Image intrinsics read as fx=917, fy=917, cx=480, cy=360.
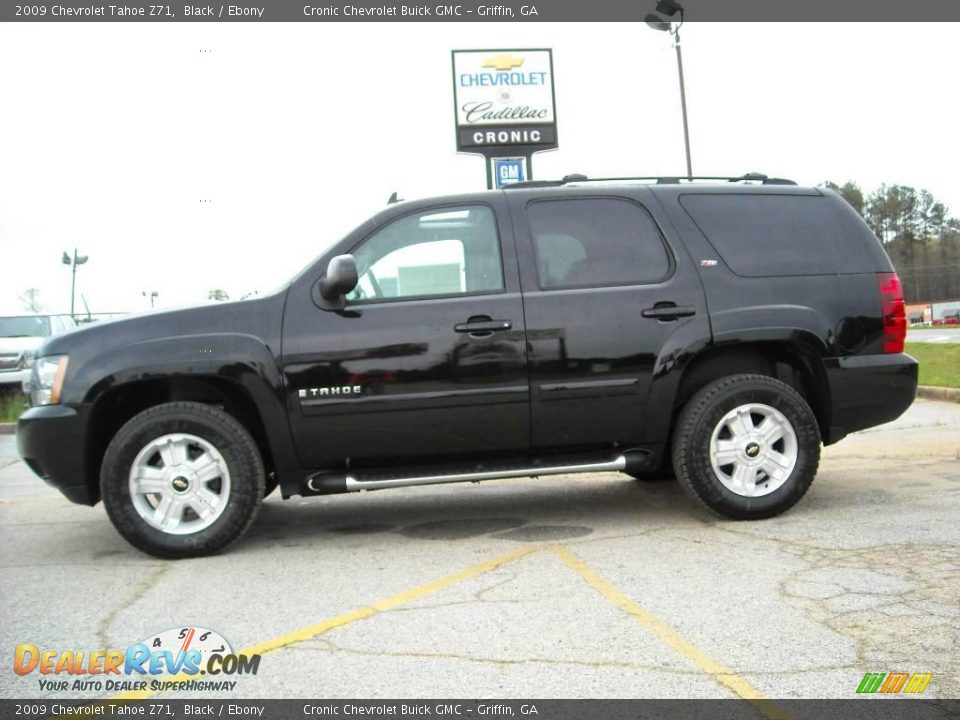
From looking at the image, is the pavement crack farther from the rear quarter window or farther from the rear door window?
the rear quarter window

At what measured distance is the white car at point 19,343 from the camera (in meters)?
15.3

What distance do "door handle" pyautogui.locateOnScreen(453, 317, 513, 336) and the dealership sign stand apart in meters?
12.6

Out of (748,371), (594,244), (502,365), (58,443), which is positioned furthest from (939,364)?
(58,443)

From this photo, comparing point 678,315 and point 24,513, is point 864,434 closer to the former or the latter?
Result: point 678,315

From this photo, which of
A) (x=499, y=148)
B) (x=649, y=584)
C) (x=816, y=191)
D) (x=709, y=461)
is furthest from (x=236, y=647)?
(x=499, y=148)

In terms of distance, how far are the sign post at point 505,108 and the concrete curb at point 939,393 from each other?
8.13 metres

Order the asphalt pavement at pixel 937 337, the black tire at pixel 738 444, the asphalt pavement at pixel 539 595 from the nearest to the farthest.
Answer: the asphalt pavement at pixel 539 595 → the black tire at pixel 738 444 → the asphalt pavement at pixel 937 337

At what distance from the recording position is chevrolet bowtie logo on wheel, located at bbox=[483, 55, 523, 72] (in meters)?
17.7

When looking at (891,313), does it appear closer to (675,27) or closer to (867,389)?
(867,389)

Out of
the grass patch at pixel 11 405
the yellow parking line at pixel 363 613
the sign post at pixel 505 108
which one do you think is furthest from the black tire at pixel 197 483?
the sign post at pixel 505 108

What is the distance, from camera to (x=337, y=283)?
4.72 metres

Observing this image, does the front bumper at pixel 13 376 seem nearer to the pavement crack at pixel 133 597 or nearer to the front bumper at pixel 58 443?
the front bumper at pixel 58 443

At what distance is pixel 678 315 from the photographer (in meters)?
5.08

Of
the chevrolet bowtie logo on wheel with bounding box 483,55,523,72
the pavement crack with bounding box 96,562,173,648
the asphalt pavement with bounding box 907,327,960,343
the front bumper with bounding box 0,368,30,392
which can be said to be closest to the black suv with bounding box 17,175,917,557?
the pavement crack with bounding box 96,562,173,648
